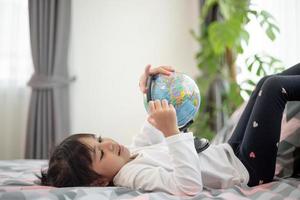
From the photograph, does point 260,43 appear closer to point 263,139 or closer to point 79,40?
point 79,40

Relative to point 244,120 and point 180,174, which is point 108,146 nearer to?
point 180,174

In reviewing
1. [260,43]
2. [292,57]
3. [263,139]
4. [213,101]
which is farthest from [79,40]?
[263,139]

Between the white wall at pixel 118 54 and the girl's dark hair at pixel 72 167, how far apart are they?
78.3 inches

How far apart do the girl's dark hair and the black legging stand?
0.57m

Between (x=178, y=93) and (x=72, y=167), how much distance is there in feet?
1.48

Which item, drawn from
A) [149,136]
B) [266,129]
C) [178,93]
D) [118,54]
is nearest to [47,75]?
[118,54]

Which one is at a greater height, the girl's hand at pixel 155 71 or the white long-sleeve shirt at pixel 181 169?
the girl's hand at pixel 155 71

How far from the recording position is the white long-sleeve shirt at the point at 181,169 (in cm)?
117

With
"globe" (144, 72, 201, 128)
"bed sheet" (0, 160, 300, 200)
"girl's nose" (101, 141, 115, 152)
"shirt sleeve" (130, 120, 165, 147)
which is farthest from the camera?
"shirt sleeve" (130, 120, 165, 147)

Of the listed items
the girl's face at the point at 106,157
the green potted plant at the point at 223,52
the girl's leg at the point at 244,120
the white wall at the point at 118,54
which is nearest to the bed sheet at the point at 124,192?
the girl's face at the point at 106,157

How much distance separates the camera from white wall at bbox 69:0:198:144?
329cm

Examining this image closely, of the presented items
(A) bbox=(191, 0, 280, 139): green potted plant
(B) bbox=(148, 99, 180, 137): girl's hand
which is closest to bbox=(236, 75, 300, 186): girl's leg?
(B) bbox=(148, 99, 180, 137): girl's hand

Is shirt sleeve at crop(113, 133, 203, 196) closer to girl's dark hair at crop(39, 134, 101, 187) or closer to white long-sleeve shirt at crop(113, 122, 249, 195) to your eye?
white long-sleeve shirt at crop(113, 122, 249, 195)

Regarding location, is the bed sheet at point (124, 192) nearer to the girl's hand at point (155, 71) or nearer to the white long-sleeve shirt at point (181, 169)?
the white long-sleeve shirt at point (181, 169)
